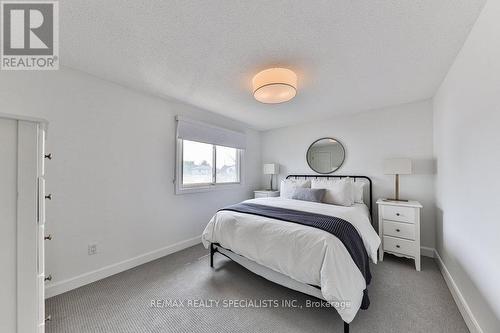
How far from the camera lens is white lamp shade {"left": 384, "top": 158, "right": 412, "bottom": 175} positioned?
2.70 metres

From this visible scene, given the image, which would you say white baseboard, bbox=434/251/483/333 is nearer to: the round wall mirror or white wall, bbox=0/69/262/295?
the round wall mirror

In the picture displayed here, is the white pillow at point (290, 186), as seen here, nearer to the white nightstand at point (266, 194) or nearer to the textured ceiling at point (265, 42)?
the white nightstand at point (266, 194)

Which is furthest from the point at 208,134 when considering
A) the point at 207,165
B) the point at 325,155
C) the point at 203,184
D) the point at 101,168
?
the point at 325,155

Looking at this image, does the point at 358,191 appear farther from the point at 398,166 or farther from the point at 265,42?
the point at 265,42

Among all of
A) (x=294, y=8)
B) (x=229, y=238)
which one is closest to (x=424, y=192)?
(x=229, y=238)

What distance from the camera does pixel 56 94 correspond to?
1936 mm

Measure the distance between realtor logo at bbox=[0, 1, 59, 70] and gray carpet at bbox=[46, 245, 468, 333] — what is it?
7.40ft

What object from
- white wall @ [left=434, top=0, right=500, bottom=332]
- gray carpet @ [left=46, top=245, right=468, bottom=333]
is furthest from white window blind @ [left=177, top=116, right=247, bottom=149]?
white wall @ [left=434, top=0, right=500, bottom=332]

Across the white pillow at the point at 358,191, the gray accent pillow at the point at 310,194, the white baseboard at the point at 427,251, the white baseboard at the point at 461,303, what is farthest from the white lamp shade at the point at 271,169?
the white baseboard at the point at 461,303

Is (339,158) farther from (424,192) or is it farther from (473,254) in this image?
(473,254)

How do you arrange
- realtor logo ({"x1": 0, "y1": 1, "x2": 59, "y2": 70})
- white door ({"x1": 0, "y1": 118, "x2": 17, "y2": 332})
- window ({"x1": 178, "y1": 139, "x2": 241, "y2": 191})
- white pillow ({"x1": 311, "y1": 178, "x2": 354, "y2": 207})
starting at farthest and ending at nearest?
window ({"x1": 178, "y1": 139, "x2": 241, "y2": 191})
white pillow ({"x1": 311, "y1": 178, "x2": 354, "y2": 207})
realtor logo ({"x1": 0, "y1": 1, "x2": 59, "y2": 70})
white door ({"x1": 0, "y1": 118, "x2": 17, "y2": 332})

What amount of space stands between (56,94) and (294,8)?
238 centimetres

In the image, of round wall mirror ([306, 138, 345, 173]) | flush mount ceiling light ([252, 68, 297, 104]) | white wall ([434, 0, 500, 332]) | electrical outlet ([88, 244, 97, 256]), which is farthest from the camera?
round wall mirror ([306, 138, 345, 173])

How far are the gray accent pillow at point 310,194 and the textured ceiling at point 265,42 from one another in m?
1.46
